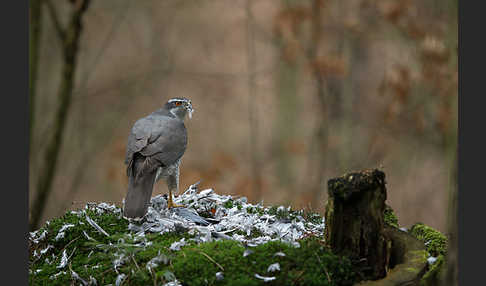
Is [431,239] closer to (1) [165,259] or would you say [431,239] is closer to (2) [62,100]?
(1) [165,259]

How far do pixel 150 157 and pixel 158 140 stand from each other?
0.14 meters

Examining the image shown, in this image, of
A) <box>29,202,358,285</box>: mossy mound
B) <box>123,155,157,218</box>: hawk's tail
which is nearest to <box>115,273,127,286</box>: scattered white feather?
<box>29,202,358,285</box>: mossy mound

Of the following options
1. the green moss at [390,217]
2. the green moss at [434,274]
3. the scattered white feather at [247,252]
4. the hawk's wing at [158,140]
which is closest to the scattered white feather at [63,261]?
the hawk's wing at [158,140]

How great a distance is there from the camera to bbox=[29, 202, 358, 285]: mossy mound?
2.32m

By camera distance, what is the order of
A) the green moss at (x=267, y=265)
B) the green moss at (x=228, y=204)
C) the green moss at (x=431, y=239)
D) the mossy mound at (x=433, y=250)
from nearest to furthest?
the green moss at (x=267, y=265) → the mossy mound at (x=433, y=250) → the green moss at (x=431, y=239) → the green moss at (x=228, y=204)

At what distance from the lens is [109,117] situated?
5.04 m

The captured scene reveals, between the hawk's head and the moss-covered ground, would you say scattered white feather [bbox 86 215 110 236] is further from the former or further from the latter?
the hawk's head

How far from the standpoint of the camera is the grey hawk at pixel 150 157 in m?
2.90

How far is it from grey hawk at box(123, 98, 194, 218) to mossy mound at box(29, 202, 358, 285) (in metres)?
0.23

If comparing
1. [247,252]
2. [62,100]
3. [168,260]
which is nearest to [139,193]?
[168,260]

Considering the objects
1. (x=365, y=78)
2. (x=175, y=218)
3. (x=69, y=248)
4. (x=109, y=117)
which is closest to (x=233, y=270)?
(x=175, y=218)

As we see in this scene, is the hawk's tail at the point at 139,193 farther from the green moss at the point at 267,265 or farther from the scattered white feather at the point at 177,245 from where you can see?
the green moss at the point at 267,265

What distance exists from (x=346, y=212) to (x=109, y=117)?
3.32 meters

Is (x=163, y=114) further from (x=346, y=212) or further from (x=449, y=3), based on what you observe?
(x=449, y=3)
